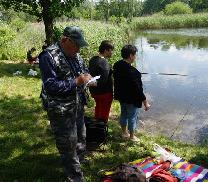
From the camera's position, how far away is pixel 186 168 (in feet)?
16.8

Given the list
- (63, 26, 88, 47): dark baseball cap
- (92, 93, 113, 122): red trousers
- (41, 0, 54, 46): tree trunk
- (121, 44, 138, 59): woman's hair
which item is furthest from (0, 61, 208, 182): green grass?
(41, 0, 54, 46): tree trunk

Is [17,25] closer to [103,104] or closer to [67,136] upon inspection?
[103,104]

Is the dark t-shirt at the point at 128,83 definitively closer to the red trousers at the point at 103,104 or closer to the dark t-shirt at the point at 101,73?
the dark t-shirt at the point at 101,73

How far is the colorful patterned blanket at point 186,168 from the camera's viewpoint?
481 cm

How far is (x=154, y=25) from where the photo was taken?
42781mm

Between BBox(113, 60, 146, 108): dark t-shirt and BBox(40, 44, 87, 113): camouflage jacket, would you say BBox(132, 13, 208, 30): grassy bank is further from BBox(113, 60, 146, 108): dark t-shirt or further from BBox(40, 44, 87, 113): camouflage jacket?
BBox(40, 44, 87, 113): camouflage jacket

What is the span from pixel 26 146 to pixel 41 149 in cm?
30

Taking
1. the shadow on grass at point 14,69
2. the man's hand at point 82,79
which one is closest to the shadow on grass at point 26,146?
the man's hand at point 82,79

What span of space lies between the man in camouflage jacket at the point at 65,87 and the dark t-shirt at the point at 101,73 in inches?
58.6

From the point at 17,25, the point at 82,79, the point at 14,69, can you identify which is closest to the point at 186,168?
the point at 82,79

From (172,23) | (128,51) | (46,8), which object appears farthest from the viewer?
(172,23)

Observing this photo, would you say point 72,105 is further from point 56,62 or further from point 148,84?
point 148,84

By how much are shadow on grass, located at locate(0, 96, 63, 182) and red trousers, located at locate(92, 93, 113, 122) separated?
963 millimetres

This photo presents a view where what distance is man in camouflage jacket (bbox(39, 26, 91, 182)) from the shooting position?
4.00 m
